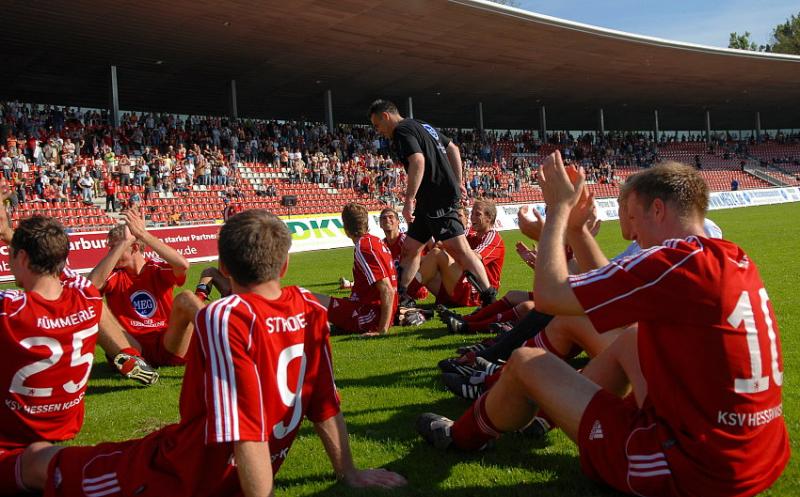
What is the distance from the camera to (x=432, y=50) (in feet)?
104

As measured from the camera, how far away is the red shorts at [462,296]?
775 centimetres

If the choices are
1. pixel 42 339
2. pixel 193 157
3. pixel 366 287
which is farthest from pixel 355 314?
pixel 193 157

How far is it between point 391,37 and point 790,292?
2444 cm

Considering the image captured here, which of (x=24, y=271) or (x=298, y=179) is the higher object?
(x=298, y=179)

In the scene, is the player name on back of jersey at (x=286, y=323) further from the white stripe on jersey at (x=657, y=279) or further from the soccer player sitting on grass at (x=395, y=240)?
→ the soccer player sitting on grass at (x=395, y=240)

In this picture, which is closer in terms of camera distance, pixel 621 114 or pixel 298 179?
pixel 298 179

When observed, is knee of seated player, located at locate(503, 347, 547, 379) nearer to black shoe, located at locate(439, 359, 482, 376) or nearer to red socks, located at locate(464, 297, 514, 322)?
black shoe, located at locate(439, 359, 482, 376)

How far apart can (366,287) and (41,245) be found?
139 inches

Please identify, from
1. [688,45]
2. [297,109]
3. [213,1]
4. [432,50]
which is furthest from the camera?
[297,109]

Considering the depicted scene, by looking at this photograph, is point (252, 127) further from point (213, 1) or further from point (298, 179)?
point (213, 1)

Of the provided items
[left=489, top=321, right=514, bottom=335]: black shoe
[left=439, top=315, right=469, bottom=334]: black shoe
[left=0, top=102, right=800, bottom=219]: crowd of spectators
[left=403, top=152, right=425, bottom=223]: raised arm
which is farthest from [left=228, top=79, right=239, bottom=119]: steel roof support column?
[left=489, top=321, right=514, bottom=335]: black shoe

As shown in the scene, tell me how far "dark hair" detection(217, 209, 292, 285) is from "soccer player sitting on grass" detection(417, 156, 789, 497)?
96cm

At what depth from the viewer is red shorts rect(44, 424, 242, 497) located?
2.26 m

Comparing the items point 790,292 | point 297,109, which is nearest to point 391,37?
point 297,109
